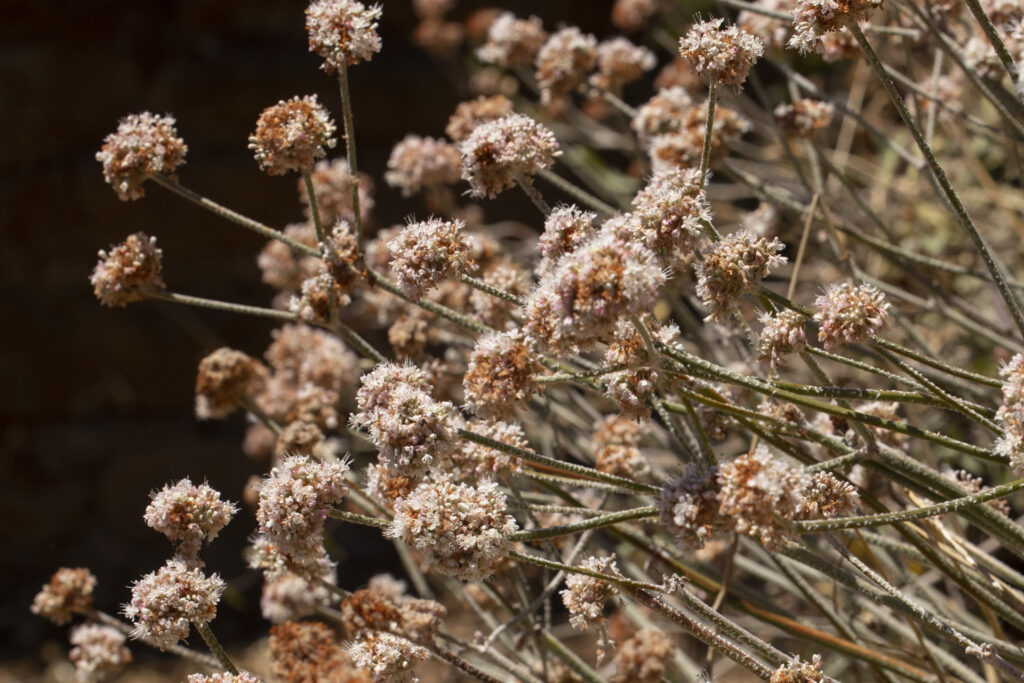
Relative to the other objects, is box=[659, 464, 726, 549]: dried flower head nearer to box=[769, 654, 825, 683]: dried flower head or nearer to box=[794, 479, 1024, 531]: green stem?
box=[794, 479, 1024, 531]: green stem

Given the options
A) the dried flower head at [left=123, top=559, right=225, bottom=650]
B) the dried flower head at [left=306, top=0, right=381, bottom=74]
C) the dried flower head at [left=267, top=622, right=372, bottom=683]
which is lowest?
the dried flower head at [left=267, top=622, right=372, bottom=683]

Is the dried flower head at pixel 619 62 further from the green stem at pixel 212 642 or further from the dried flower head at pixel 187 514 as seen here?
the green stem at pixel 212 642

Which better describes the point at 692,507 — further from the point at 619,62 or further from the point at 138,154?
the point at 619,62

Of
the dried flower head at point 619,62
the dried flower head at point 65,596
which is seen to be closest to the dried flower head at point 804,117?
the dried flower head at point 619,62

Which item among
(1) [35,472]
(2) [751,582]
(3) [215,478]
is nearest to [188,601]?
(2) [751,582]

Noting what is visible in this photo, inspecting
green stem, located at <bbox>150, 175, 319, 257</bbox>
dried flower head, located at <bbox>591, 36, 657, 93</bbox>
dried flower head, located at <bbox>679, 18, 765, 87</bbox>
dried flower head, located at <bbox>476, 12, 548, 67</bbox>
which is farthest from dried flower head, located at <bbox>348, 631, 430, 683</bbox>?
dried flower head, located at <bbox>476, 12, 548, 67</bbox>

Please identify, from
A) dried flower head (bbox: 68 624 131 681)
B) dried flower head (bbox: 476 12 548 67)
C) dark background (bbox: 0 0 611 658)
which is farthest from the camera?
dark background (bbox: 0 0 611 658)

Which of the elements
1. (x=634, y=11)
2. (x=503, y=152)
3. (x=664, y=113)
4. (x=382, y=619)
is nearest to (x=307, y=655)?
(x=382, y=619)
